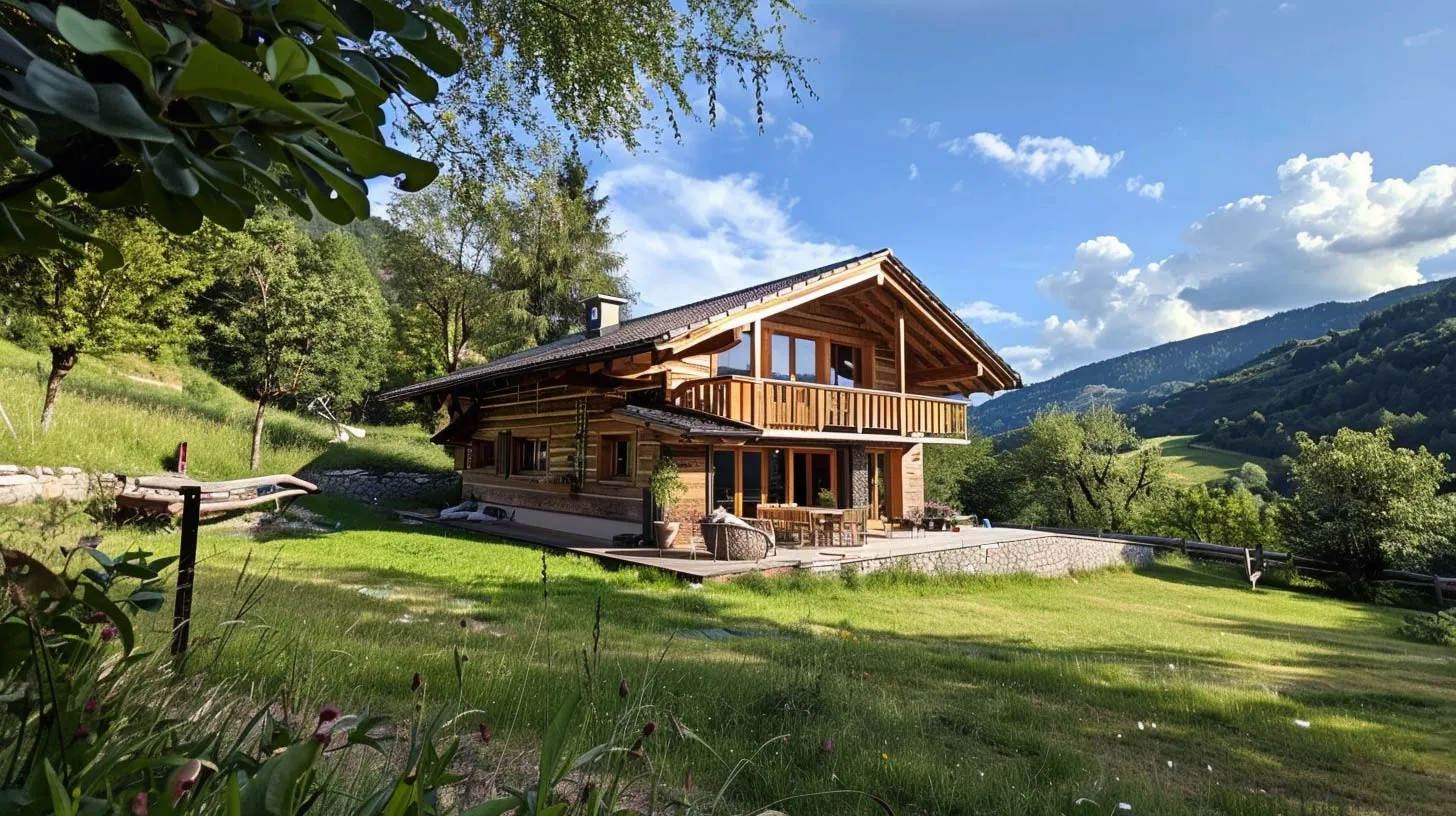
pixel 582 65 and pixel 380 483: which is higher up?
pixel 582 65

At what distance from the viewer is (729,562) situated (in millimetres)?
10633

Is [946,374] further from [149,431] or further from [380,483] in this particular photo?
[149,431]

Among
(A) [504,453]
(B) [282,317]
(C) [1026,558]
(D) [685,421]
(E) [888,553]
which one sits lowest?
(C) [1026,558]

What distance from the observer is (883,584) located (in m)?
10.8

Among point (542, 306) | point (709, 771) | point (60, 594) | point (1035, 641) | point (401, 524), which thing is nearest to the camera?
point (60, 594)

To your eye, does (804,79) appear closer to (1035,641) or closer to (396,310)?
(1035,641)

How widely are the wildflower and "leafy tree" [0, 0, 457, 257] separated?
71 cm

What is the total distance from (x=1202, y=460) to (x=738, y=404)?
2181 inches

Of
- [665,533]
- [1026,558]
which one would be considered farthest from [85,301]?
[1026,558]

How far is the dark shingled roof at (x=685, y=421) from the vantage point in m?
10.9

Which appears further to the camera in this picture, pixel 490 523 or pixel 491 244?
pixel 491 244

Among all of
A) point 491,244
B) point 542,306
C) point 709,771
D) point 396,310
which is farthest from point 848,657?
point 396,310

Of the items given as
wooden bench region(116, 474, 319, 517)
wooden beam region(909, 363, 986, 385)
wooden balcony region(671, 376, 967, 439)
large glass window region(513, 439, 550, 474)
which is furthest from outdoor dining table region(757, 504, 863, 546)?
wooden bench region(116, 474, 319, 517)

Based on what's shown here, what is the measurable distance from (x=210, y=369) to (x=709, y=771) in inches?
1500
